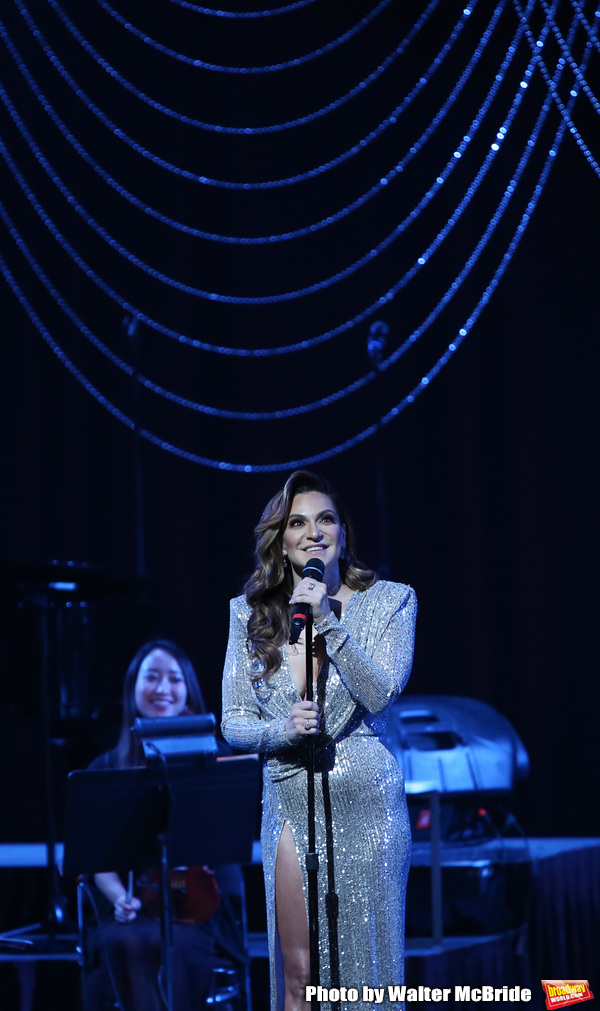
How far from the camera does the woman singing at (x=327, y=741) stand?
2.39 m

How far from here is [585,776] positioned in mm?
5742

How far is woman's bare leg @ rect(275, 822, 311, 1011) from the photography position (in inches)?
94.0

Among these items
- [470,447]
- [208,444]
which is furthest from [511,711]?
[208,444]

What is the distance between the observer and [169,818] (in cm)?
327

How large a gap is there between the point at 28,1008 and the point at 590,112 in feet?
15.0

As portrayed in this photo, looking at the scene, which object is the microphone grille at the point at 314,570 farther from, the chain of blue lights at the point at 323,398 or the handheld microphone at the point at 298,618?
the chain of blue lights at the point at 323,398

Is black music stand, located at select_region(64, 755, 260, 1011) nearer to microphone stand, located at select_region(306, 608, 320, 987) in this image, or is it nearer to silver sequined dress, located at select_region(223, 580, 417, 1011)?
silver sequined dress, located at select_region(223, 580, 417, 1011)

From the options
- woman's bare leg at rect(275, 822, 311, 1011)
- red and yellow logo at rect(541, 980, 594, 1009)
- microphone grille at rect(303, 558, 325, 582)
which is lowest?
red and yellow logo at rect(541, 980, 594, 1009)

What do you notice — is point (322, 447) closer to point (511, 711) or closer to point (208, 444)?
point (208, 444)

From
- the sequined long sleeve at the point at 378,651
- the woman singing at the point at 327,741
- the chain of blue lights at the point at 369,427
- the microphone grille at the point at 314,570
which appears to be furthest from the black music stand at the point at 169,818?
the chain of blue lights at the point at 369,427

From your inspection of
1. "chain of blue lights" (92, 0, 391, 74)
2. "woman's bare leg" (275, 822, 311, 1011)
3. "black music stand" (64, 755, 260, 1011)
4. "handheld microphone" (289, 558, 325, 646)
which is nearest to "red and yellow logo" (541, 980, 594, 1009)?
"black music stand" (64, 755, 260, 1011)

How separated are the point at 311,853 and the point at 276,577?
2.06 ft

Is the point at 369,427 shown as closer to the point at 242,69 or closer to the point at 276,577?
the point at 242,69

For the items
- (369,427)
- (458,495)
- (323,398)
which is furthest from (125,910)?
(323,398)
